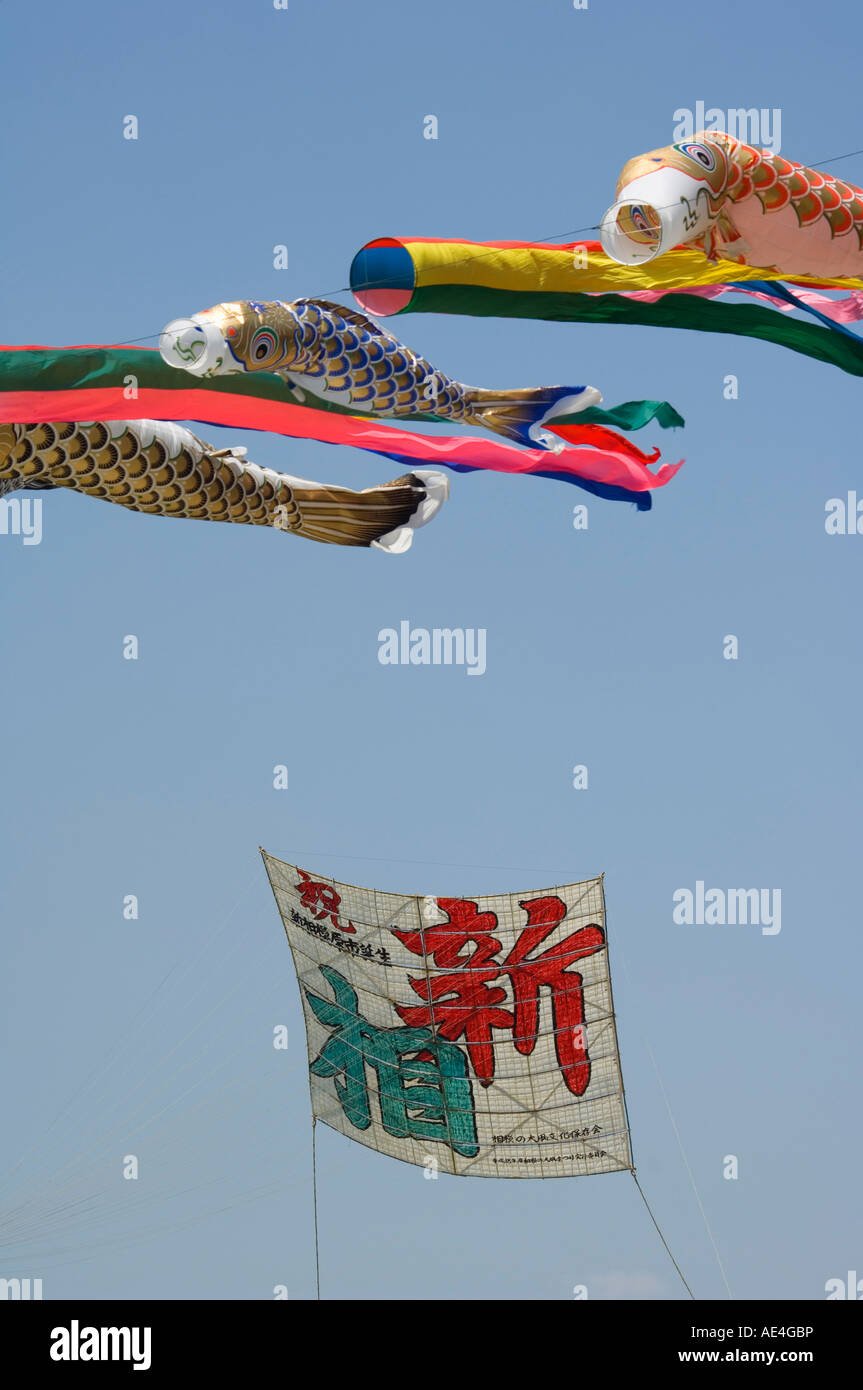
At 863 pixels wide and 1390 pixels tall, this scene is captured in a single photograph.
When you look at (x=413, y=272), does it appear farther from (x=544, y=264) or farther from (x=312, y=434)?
(x=312, y=434)

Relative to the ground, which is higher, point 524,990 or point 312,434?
point 312,434

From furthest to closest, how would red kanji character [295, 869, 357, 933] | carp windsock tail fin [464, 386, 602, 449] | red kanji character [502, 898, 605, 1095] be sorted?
red kanji character [295, 869, 357, 933], red kanji character [502, 898, 605, 1095], carp windsock tail fin [464, 386, 602, 449]

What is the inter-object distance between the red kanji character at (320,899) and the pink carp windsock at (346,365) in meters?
6.59

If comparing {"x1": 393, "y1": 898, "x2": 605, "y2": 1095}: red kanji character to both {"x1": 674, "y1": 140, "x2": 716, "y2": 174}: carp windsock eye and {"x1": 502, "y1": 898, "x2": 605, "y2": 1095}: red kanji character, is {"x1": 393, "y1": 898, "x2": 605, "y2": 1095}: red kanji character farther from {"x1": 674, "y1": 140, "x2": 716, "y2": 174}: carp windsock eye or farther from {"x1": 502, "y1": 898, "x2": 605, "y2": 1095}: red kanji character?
{"x1": 674, "y1": 140, "x2": 716, "y2": 174}: carp windsock eye

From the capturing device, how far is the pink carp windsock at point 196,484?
53.6 feet

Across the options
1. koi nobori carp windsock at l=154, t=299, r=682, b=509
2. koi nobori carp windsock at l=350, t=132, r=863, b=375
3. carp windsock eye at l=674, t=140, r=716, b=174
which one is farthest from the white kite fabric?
carp windsock eye at l=674, t=140, r=716, b=174

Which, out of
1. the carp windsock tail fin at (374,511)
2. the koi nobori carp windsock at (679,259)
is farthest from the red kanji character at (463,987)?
the koi nobori carp windsock at (679,259)

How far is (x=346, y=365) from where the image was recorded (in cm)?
1673

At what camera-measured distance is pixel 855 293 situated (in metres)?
17.4

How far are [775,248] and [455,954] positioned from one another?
30.3 feet

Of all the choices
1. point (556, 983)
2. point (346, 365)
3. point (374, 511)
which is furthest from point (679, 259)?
point (556, 983)

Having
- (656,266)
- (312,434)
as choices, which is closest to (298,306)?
(312,434)

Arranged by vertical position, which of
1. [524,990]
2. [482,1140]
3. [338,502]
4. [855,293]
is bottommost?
[482,1140]

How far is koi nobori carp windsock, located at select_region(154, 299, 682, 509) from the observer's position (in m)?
15.4
